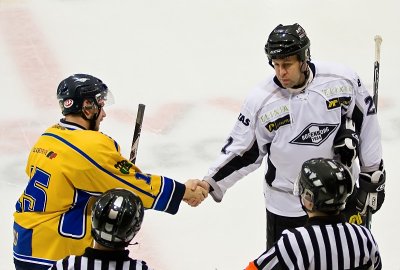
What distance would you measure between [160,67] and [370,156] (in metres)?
2.99

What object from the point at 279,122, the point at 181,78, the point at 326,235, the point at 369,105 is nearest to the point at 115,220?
the point at 326,235

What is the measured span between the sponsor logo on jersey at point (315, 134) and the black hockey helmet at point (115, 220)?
3.45ft

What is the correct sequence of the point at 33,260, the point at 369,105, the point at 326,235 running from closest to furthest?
the point at 326,235, the point at 33,260, the point at 369,105

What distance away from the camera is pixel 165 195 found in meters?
3.11

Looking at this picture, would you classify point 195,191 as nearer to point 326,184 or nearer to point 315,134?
point 315,134

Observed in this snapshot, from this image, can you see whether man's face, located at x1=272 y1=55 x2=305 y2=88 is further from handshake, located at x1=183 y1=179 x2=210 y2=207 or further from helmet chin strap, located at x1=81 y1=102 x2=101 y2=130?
helmet chin strap, located at x1=81 y1=102 x2=101 y2=130

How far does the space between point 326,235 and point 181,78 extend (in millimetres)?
3624

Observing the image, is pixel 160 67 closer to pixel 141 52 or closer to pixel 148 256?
pixel 141 52

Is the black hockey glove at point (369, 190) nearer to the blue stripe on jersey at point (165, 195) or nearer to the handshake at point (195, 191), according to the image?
the handshake at point (195, 191)

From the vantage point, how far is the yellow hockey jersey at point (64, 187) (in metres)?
2.83

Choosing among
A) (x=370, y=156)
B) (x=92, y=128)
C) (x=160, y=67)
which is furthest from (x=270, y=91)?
(x=160, y=67)

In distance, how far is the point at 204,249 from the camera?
13.2 ft

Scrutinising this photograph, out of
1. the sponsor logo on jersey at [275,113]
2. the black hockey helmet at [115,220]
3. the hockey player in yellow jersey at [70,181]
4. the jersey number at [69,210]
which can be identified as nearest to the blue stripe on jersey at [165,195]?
the hockey player in yellow jersey at [70,181]

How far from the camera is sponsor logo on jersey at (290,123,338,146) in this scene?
3.13 meters
